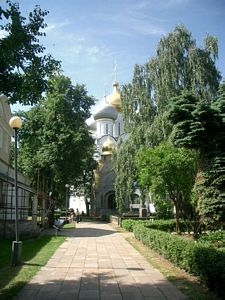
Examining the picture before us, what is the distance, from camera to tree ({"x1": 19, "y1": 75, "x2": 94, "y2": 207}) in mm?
32688

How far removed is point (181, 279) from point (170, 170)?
1243 cm

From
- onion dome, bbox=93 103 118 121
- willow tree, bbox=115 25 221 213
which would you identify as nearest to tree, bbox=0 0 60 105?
willow tree, bbox=115 25 221 213

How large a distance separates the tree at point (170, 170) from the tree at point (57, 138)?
11.0m

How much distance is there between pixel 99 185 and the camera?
55.9 m

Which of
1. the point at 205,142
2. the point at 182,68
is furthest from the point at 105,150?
the point at 205,142

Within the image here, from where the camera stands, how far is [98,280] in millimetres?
10000

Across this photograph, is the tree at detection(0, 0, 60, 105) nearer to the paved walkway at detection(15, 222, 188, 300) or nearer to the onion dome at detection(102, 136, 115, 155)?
the paved walkway at detection(15, 222, 188, 300)

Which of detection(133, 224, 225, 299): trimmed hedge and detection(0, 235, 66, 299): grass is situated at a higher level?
detection(133, 224, 225, 299): trimmed hedge

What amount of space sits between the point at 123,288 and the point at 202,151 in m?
13.0

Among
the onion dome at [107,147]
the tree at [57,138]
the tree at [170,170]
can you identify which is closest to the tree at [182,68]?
the tree at [170,170]

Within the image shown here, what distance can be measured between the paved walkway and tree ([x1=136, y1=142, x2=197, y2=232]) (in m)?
8.27

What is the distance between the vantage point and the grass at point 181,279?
8.45 meters

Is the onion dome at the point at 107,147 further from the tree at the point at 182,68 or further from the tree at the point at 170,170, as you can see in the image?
the tree at the point at 170,170

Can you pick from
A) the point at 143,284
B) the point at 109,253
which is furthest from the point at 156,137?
the point at 143,284
